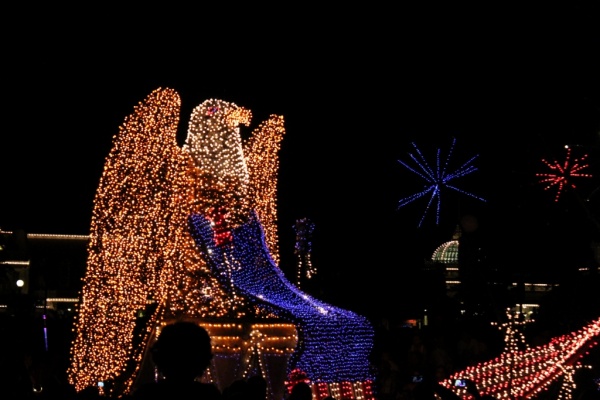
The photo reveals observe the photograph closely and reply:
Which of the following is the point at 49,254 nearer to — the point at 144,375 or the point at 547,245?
the point at 547,245

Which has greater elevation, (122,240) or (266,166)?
(266,166)

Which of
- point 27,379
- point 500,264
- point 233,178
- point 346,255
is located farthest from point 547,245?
point 27,379

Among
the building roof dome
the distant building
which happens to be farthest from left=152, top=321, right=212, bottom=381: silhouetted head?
the building roof dome

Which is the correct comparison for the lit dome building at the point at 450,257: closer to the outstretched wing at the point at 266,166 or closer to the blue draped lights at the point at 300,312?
the outstretched wing at the point at 266,166

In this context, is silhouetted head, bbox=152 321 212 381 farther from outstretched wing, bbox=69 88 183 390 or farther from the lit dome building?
the lit dome building

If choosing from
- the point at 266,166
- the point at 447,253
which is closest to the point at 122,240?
the point at 266,166

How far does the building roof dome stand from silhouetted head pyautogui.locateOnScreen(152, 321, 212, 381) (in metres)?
64.8

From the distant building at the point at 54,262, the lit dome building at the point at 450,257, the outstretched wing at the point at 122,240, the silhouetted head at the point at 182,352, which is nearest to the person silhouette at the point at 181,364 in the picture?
the silhouetted head at the point at 182,352

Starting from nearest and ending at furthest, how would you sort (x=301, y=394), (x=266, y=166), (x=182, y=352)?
1. (x=182, y=352)
2. (x=301, y=394)
3. (x=266, y=166)

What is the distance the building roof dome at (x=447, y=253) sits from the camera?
6859 centimetres

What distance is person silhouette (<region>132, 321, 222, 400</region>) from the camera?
379 cm

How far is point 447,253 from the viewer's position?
227ft

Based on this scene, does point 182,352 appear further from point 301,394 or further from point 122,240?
point 122,240

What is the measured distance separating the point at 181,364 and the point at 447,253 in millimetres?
66258
